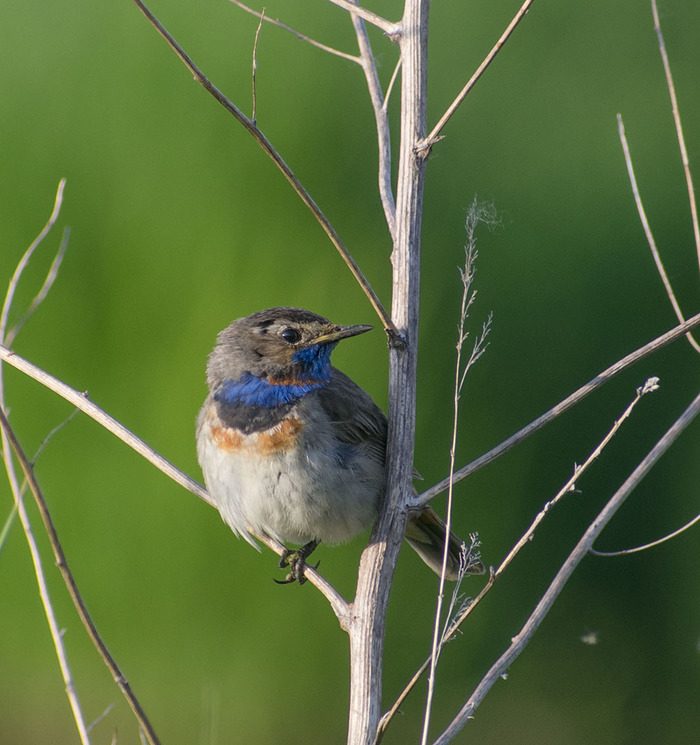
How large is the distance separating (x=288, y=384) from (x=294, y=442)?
0.24 m

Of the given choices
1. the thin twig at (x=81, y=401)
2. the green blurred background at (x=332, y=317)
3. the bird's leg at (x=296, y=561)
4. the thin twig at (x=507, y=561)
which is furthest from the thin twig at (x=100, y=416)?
the green blurred background at (x=332, y=317)

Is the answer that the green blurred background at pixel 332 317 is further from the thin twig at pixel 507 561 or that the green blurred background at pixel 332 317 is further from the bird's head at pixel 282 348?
the thin twig at pixel 507 561

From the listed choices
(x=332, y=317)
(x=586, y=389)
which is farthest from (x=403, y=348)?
(x=332, y=317)

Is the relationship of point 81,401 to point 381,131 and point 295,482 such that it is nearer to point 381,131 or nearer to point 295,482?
point 295,482

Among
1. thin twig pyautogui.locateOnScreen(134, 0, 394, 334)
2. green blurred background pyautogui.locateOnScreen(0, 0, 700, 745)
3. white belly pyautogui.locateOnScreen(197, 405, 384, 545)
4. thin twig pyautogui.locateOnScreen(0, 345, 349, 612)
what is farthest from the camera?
green blurred background pyautogui.locateOnScreen(0, 0, 700, 745)

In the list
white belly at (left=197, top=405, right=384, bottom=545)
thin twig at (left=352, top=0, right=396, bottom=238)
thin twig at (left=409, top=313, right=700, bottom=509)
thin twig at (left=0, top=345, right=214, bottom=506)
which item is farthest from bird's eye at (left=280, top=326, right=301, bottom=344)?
thin twig at (left=409, top=313, right=700, bottom=509)

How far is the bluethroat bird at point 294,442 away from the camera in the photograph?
107 inches

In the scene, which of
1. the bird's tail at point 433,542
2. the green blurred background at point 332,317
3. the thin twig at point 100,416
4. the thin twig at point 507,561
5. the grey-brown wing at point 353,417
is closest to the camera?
the thin twig at point 507,561

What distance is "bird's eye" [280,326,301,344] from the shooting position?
2.89 m

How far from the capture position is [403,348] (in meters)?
2.10

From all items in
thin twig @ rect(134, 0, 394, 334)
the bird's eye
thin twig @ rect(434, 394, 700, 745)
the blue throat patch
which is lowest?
thin twig @ rect(434, 394, 700, 745)

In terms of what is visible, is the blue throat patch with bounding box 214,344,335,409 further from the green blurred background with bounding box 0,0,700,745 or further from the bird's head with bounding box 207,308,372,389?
the green blurred background with bounding box 0,0,700,745

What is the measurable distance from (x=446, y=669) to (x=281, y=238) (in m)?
1.88

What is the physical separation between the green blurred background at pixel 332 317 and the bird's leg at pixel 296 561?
0.62m
